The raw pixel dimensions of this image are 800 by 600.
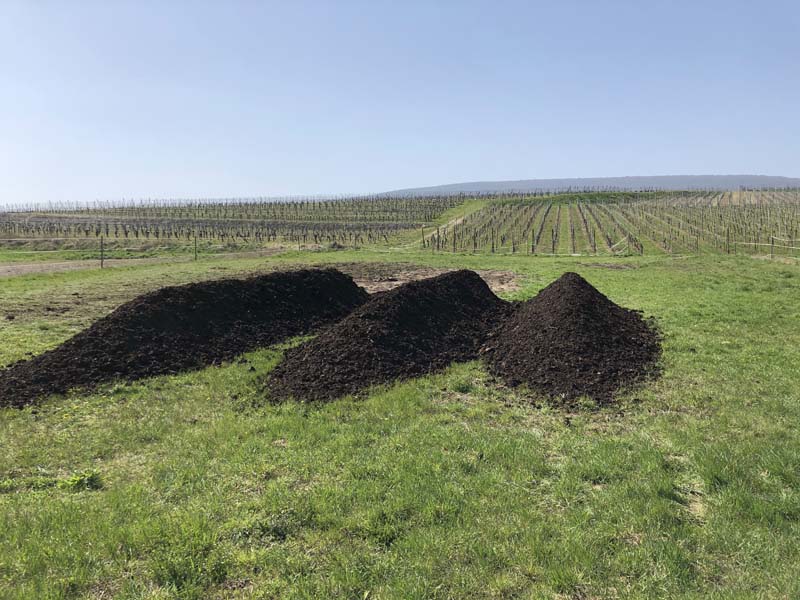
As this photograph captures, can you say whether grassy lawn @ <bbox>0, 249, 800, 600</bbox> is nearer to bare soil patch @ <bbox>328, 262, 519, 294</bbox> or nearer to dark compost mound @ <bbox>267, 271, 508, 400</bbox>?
dark compost mound @ <bbox>267, 271, 508, 400</bbox>

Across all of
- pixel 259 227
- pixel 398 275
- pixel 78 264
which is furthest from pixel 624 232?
pixel 259 227

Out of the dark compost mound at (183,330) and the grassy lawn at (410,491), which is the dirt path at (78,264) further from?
the grassy lawn at (410,491)

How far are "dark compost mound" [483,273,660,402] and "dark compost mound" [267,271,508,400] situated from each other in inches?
36.7

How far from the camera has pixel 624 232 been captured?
183 feet

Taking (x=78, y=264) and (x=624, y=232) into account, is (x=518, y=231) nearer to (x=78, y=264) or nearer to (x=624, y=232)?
(x=624, y=232)

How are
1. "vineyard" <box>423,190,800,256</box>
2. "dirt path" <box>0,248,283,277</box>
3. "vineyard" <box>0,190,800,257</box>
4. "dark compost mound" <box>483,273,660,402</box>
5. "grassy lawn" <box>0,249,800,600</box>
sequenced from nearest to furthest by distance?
"grassy lawn" <box>0,249,800,600</box> < "dark compost mound" <box>483,273,660,402</box> < "dirt path" <box>0,248,283,277</box> < "vineyard" <box>423,190,800,256</box> < "vineyard" <box>0,190,800,257</box>

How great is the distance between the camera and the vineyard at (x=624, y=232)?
43.2 metres

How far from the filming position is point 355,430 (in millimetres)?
6766

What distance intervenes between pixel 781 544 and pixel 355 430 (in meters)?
4.59

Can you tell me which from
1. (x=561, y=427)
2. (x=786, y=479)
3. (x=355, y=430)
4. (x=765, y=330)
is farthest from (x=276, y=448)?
(x=765, y=330)

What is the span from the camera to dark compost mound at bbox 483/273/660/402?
849cm

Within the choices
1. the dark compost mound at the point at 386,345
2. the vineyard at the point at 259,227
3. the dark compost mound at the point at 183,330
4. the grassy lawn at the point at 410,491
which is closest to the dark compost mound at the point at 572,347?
the grassy lawn at the point at 410,491

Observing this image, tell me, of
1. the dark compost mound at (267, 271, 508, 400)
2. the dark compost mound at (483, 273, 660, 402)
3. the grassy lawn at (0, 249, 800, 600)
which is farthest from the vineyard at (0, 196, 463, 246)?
the grassy lawn at (0, 249, 800, 600)

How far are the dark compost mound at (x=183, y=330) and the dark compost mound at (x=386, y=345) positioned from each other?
7.39 ft
